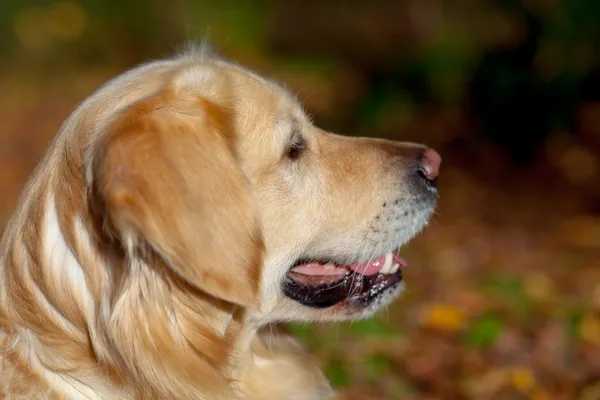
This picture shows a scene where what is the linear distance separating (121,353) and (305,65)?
349 inches

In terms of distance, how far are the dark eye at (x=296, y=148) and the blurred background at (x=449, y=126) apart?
43cm

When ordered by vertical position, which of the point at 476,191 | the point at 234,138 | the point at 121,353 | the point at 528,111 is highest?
the point at 234,138

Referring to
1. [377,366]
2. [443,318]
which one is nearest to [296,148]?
[377,366]

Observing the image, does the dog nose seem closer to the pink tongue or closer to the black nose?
the black nose

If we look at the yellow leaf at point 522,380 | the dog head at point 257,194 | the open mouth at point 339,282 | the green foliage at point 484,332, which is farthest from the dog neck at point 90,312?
the green foliage at point 484,332

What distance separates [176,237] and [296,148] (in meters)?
0.87

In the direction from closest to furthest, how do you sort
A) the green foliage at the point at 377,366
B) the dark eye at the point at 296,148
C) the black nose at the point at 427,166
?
the dark eye at the point at 296,148, the black nose at the point at 427,166, the green foliage at the point at 377,366

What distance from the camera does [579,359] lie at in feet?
15.0

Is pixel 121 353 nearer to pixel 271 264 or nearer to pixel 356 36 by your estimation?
pixel 271 264

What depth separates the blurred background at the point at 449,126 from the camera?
469 centimetres

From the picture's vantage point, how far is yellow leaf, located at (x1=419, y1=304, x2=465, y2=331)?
5.18 metres

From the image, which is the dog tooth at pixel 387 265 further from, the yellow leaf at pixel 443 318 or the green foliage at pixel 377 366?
the yellow leaf at pixel 443 318

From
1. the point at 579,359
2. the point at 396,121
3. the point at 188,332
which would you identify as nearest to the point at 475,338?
the point at 579,359

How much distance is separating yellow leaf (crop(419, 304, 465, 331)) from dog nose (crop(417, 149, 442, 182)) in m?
1.92
